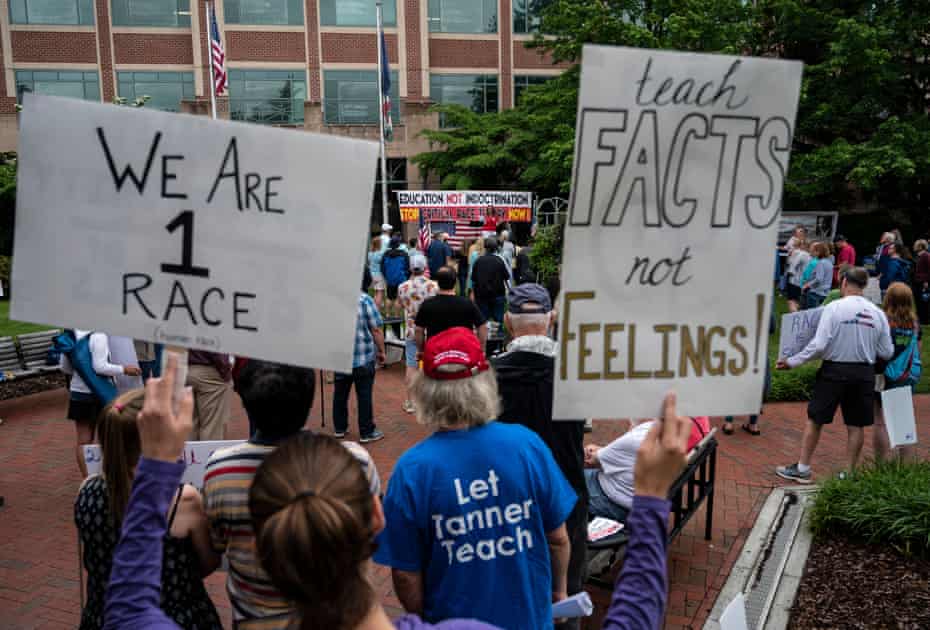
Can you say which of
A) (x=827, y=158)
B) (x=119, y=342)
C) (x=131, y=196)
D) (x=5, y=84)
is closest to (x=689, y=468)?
(x=131, y=196)

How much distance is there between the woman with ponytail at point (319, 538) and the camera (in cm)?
131

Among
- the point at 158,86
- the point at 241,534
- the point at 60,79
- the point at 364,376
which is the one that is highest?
the point at 60,79

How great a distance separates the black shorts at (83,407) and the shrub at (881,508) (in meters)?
5.52

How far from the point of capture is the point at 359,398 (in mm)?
7398

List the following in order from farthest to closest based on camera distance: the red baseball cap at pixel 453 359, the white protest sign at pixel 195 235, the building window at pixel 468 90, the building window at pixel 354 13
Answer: the building window at pixel 468 90 → the building window at pixel 354 13 → the red baseball cap at pixel 453 359 → the white protest sign at pixel 195 235

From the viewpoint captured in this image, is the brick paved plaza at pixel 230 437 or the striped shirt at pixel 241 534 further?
the brick paved plaza at pixel 230 437

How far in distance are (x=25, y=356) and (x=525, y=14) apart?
28.8 meters

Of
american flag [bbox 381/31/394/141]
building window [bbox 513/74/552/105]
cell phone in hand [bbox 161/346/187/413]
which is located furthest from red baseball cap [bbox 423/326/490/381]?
building window [bbox 513/74/552/105]

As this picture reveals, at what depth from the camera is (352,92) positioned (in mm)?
32531

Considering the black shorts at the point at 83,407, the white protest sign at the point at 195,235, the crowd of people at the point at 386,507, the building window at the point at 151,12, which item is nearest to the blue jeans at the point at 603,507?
the crowd of people at the point at 386,507

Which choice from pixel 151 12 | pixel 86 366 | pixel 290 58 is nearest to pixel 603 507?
pixel 86 366

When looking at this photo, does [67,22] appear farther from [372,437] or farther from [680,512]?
[680,512]

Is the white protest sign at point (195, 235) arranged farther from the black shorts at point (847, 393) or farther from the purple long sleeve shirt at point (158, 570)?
the black shorts at point (847, 393)

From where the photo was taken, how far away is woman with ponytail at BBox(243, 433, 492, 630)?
131 centimetres
